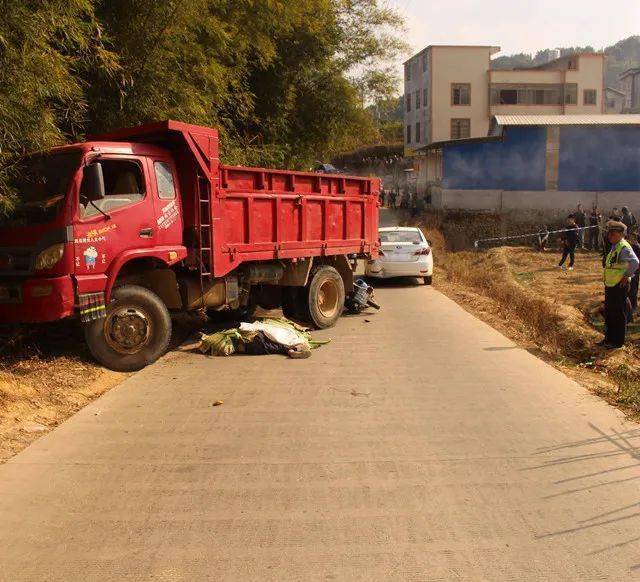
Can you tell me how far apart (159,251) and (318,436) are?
3.66m

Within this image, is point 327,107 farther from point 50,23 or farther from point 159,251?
point 50,23

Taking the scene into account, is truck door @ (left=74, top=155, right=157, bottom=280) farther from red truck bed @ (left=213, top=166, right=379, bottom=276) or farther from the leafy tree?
red truck bed @ (left=213, top=166, right=379, bottom=276)

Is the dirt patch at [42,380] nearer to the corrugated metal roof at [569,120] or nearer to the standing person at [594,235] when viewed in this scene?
the standing person at [594,235]

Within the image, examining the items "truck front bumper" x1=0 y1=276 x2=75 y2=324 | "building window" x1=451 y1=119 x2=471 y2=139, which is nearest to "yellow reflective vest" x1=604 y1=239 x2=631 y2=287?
"truck front bumper" x1=0 y1=276 x2=75 y2=324

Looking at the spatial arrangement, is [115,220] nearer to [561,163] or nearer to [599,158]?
[561,163]

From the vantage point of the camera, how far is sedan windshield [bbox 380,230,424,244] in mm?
16953

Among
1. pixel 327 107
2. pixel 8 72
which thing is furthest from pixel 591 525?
pixel 327 107

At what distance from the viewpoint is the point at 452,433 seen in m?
5.88

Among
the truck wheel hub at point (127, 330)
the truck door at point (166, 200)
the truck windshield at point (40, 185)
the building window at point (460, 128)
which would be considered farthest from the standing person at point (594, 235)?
the building window at point (460, 128)

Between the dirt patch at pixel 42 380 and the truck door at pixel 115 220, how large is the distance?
1096mm

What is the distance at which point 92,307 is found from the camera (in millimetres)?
7691

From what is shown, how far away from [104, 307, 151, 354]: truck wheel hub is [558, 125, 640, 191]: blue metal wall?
27.5m

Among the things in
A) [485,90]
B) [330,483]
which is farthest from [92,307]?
[485,90]

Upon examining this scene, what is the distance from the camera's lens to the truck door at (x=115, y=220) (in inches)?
300
